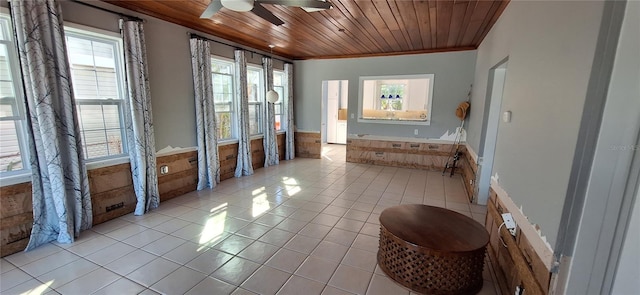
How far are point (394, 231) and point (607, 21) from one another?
64.4 inches

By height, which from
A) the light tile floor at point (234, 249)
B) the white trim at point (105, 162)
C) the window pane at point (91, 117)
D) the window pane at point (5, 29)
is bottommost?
the light tile floor at point (234, 249)

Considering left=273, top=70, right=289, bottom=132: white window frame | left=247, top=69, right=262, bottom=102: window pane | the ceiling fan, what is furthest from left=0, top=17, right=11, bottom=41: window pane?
left=273, top=70, right=289, bottom=132: white window frame

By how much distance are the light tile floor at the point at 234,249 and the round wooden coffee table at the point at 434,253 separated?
154 mm

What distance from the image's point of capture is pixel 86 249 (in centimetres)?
250

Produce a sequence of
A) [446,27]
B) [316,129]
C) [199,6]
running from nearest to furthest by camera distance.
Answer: [199,6] < [446,27] < [316,129]

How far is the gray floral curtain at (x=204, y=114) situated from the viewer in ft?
12.9

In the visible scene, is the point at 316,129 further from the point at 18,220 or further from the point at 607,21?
the point at 607,21

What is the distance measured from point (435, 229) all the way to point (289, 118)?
4804 mm

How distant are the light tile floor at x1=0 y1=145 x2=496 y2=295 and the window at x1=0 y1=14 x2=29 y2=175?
92 centimetres

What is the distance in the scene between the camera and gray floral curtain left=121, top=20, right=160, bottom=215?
3.06 metres

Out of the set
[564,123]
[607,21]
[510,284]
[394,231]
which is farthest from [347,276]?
[607,21]

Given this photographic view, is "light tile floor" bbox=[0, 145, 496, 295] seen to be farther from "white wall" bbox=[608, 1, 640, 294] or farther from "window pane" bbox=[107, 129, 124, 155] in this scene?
"white wall" bbox=[608, 1, 640, 294]

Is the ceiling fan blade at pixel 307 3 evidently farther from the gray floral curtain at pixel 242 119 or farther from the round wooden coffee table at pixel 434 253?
the gray floral curtain at pixel 242 119

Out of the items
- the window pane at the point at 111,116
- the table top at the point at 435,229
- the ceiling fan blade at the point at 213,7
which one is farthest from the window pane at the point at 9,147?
the table top at the point at 435,229
